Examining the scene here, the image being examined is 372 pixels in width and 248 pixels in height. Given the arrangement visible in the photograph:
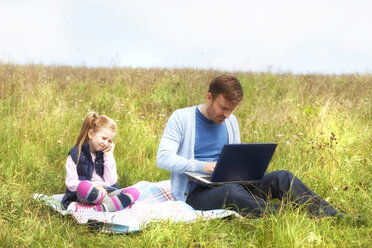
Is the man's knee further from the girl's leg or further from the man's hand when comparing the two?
the girl's leg

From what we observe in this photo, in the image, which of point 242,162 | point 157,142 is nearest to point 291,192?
point 242,162

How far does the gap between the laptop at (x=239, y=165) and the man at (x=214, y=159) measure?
0.25 ft

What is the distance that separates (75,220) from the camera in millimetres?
3689

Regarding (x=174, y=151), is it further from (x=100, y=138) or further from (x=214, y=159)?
(x=100, y=138)

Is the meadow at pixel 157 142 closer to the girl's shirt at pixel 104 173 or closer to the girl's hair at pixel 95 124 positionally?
the girl's shirt at pixel 104 173

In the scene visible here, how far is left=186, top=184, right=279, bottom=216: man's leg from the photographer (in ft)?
11.4

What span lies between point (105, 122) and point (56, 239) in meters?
1.59

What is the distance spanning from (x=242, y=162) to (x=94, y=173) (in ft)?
5.69

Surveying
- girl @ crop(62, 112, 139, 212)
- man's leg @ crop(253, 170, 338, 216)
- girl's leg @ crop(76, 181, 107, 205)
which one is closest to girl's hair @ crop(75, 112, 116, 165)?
girl @ crop(62, 112, 139, 212)

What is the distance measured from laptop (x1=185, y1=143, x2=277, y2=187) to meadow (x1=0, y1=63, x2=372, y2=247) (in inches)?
15.7

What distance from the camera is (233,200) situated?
3574 millimetres

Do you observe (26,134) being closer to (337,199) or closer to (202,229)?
(202,229)

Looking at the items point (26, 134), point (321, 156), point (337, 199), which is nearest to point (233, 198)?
point (337, 199)

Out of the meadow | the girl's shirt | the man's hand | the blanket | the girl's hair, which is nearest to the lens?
the meadow
